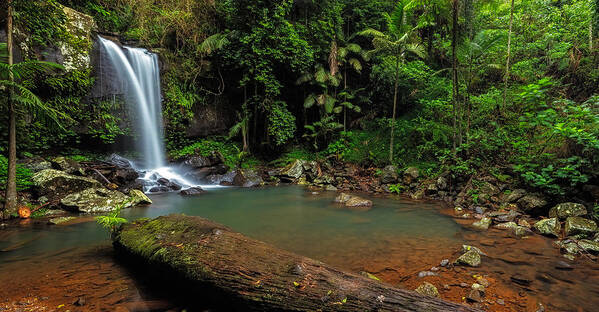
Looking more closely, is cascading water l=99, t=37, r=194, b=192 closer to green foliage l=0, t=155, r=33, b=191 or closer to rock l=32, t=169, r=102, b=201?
rock l=32, t=169, r=102, b=201

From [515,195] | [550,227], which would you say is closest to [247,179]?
[515,195]

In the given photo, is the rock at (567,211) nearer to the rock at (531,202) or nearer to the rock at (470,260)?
the rock at (531,202)

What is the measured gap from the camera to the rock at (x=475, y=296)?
7.89 feet

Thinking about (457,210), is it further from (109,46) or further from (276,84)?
(109,46)

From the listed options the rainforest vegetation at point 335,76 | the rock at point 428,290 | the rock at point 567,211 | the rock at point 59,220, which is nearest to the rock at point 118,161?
the rainforest vegetation at point 335,76

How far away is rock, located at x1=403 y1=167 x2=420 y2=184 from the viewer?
9078 mm

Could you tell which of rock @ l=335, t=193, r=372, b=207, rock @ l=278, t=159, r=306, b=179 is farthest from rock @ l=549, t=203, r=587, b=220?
rock @ l=278, t=159, r=306, b=179

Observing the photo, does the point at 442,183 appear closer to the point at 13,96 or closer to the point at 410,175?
the point at 410,175

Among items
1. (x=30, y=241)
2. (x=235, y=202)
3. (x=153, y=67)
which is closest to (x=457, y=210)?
(x=235, y=202)

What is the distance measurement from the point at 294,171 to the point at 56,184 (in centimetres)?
807

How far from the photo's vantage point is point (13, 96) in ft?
14.9

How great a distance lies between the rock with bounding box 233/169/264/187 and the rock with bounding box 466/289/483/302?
9.23 m

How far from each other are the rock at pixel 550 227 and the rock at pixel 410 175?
4.62 metres

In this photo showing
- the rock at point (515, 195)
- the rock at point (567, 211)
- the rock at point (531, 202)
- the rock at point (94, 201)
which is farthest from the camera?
the rock at point (94, 201)
